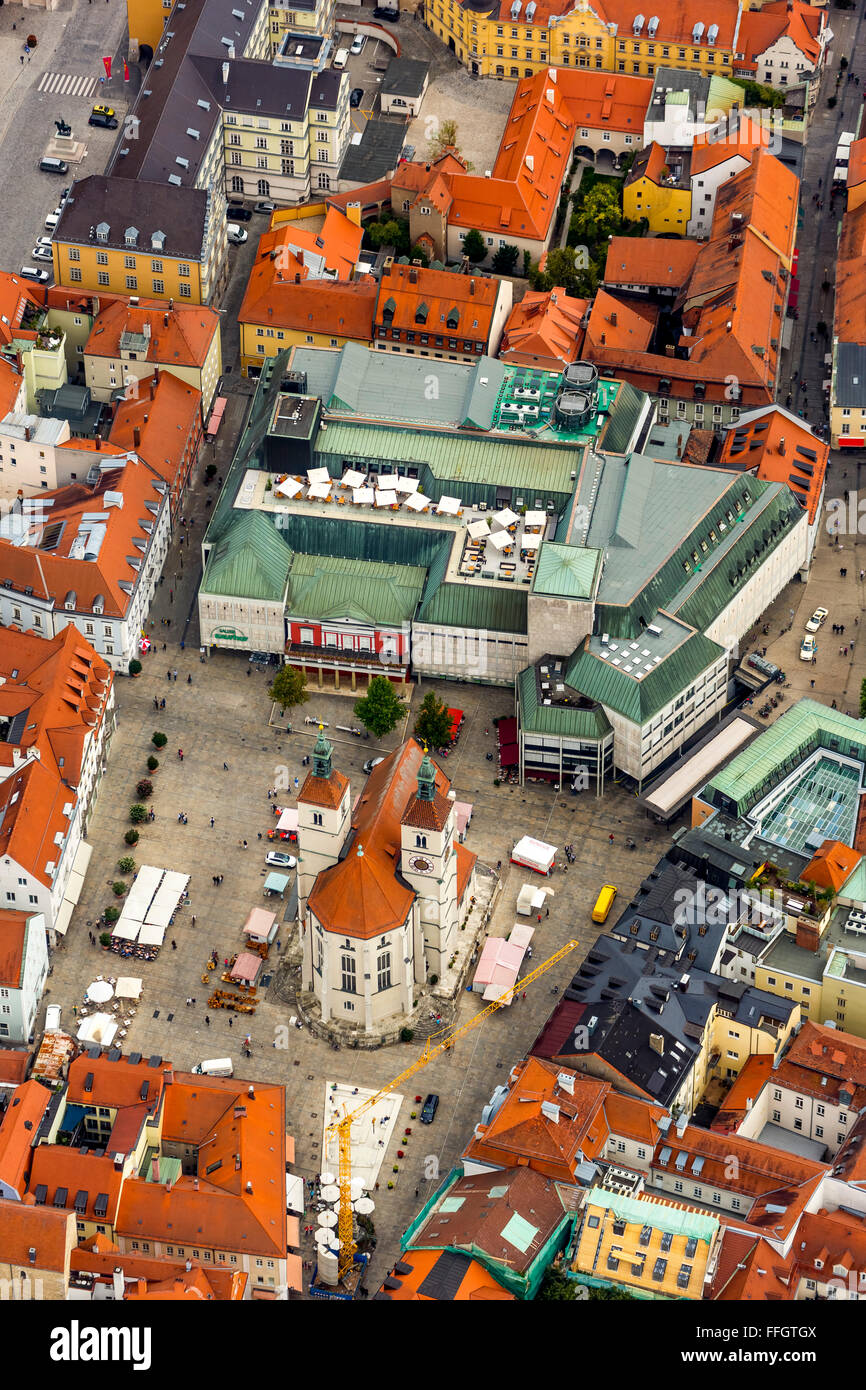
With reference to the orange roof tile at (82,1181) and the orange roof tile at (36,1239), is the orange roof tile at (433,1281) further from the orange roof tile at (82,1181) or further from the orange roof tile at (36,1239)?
the orange roof tile at (36,1239)

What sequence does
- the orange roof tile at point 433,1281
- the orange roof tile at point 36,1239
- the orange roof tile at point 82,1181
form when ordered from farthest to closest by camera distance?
the orange roof tile at point 82,1181
the orange roof tile at point 433,1281
the orange roof tile at point 36,1239

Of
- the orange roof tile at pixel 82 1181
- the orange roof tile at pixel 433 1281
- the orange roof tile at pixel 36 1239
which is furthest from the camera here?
the orange roof tile at pixel 82 1181

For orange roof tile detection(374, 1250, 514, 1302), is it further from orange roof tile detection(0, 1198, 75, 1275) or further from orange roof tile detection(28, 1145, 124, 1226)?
orange roof tile detection(0, 1198, 75, 1275)

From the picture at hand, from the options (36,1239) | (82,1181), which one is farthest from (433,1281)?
(36,1239)

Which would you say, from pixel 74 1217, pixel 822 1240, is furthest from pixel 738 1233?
pixel 74 1217

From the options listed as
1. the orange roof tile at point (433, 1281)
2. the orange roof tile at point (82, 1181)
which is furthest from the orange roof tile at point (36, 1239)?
the orange roof tile at point (433, 1281)

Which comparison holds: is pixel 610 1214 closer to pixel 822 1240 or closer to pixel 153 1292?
pixel 822 1240

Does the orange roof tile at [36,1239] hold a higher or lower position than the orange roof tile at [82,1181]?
higher

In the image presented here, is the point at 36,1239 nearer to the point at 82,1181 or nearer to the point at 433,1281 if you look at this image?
the point at 82,1181
